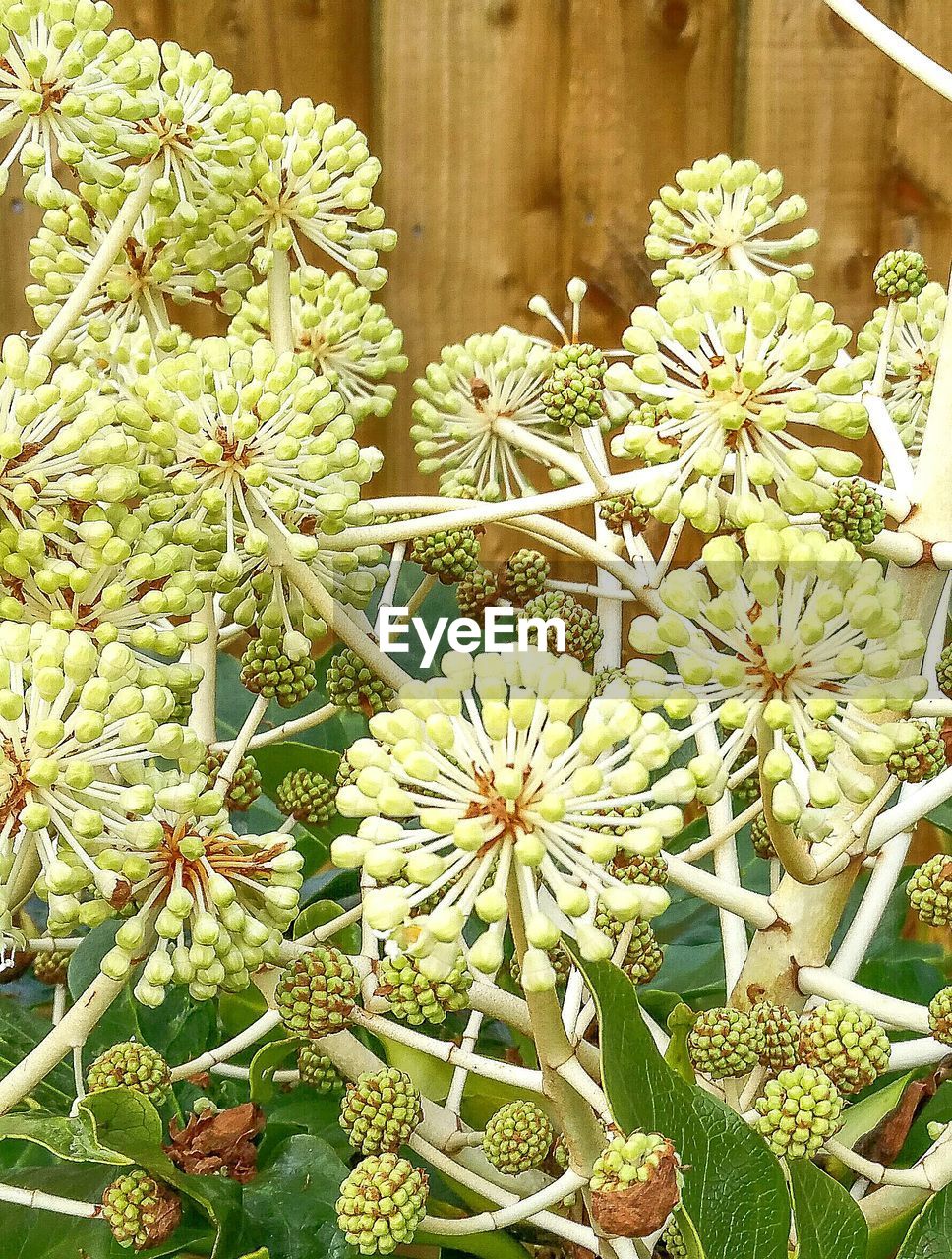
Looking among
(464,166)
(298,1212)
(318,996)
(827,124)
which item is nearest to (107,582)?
(318,996)

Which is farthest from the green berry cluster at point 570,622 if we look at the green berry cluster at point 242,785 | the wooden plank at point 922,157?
the wooden plank at point 922,157

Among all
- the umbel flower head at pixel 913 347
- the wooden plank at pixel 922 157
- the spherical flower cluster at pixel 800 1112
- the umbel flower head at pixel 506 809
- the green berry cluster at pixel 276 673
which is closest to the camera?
the umbel flower head at pixel 506 809

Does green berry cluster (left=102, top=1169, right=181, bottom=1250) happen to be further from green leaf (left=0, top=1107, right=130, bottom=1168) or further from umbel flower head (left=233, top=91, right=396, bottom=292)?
umbel flower head (left=233, top=91, right=396, bottom=292)

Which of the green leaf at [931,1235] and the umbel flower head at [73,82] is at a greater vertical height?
the umbel flower head at [73,82]

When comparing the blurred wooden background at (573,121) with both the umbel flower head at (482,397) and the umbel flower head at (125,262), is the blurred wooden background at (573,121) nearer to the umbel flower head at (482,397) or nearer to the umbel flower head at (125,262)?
the umbel flower head at (482,397)

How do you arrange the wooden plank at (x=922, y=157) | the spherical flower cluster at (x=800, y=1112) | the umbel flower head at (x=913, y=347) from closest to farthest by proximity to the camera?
the spherical flower cluster at (x=800, y=1112), the umbel flower head at (x=913, y=347), the wooden plank at (x=922, y=157)

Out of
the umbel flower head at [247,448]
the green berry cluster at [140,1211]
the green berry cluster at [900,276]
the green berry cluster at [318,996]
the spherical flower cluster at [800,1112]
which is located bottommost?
the green berry cluster at [140,1211]

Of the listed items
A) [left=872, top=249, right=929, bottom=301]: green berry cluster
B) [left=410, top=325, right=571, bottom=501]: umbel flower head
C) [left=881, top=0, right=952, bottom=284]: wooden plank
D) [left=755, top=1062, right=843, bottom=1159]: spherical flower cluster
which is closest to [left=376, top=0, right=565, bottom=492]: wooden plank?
[left=881, top=0, right=952, bottom=284]: wooden plank
